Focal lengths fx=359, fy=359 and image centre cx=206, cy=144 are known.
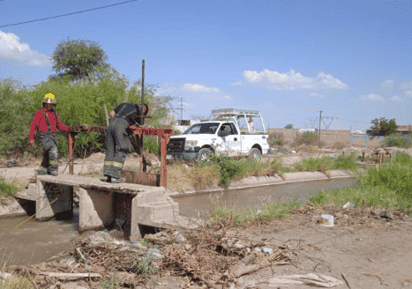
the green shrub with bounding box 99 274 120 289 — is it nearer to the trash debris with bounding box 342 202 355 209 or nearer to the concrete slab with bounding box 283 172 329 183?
the trash debris with bounding box 342 202 355 209

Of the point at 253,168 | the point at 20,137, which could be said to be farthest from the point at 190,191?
the point at 20,137

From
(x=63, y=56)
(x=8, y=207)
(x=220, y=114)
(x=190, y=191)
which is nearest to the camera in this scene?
(x=8, y=207)

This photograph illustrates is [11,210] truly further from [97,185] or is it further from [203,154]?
[203,154]

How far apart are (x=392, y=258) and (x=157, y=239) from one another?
3.40 m

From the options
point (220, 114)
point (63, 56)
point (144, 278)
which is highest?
point (63, 56)

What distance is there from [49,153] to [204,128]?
769cm

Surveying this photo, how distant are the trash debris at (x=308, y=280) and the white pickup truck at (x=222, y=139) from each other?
8.61m

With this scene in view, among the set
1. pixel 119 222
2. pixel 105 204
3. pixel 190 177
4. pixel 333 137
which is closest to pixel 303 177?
pixel 190 177

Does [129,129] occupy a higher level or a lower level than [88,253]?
higher

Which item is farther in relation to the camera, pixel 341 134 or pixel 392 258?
pixel 341 134

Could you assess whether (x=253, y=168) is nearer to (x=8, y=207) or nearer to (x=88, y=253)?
(x=8, y=207)

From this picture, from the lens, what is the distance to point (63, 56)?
2888 centimetres

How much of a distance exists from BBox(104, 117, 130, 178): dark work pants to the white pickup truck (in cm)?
585

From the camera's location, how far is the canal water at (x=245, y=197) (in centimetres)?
888
